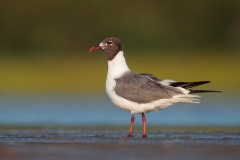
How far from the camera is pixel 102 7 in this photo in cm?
3073

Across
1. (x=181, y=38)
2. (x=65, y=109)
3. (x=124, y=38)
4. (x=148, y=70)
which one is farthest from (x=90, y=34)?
(x=65, y=109)

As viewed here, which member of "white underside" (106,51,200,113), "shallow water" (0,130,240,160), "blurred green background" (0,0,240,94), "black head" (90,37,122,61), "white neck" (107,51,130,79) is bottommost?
"shallow water" (0,130,240,160)

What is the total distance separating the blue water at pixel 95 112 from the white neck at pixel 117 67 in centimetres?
211

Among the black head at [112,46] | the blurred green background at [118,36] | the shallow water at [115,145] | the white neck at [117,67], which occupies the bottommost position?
the shallow water at [115,145]

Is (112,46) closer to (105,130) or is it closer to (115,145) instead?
(105,130)

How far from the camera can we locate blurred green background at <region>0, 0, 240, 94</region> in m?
24.3


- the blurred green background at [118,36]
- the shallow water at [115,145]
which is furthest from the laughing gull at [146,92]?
the blurred green background at [118,36]

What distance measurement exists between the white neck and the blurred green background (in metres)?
10.3

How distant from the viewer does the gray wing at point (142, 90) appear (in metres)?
11.6

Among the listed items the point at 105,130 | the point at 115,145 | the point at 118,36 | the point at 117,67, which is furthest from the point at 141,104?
the point at 118,36

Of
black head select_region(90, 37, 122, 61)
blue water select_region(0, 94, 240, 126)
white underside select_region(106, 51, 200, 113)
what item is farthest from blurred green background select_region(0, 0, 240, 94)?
white underside select_region(106, 51, 200, 113)

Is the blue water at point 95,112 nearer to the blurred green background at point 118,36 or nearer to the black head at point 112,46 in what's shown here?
the black head at point 112,46

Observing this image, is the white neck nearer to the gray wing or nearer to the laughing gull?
the laughing gull

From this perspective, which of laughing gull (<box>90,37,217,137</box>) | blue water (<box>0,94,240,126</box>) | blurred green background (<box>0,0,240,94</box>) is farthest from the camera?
blurred green background (<box>0,0,240,94</box>)
